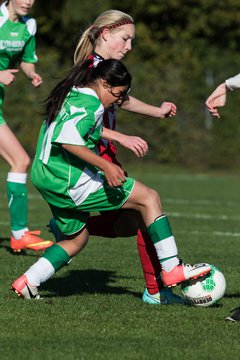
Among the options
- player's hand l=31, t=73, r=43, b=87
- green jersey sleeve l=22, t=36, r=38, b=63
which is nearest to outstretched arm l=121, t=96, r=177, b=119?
player's hand l=31, t=73, r=43, b=87

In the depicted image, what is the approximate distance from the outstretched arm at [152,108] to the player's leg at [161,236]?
823 mm

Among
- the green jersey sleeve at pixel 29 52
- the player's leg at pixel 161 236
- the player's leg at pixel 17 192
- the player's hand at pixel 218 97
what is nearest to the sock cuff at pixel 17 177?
the player's leg at pixel 17 192

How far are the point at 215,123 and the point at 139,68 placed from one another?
2.35 metres

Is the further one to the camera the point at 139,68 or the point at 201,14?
the point at 201,14

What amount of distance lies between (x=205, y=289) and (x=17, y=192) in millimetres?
3361

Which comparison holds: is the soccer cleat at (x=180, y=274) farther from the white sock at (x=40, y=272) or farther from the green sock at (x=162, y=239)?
the white sock at (x=40, y=272)

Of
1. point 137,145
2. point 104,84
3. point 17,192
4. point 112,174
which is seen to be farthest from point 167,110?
point 17,192

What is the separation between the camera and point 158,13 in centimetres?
3209

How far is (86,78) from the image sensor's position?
6.25 metres

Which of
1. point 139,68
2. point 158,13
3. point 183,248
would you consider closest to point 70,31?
point 158,13

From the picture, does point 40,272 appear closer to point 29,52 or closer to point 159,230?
point 159,230

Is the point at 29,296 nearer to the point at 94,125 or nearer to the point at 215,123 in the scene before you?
the point at 94,125

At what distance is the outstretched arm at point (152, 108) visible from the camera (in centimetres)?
684

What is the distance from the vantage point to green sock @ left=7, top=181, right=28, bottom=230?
915 centimetres
